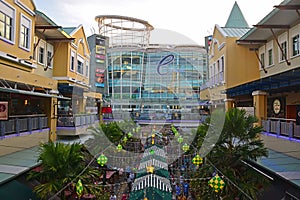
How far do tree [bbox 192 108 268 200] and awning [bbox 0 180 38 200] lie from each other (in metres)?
5.36

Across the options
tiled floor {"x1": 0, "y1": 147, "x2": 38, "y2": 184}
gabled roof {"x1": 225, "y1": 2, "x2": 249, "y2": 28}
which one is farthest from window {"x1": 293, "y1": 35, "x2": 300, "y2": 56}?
tiled floor {"x1": 0, "y1": 147, "x2": 38, "y2": 184}

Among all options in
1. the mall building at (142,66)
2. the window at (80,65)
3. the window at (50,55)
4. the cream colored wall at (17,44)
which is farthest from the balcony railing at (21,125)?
the mall building at (142,66)

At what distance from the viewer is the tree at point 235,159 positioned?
8289 mm

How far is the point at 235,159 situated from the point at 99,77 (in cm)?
4520

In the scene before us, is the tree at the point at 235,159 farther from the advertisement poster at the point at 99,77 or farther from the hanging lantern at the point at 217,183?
the advertisement poster at the point at 99,77

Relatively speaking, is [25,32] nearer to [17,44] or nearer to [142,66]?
[17,44]

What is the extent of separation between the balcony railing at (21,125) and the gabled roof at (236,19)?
760 inches

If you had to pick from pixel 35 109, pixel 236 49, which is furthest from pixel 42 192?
pixel 236 49

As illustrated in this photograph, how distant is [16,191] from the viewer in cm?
762

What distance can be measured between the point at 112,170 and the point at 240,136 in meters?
6.06

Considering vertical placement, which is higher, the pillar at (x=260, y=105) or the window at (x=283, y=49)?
the window at (x=283, y=49)

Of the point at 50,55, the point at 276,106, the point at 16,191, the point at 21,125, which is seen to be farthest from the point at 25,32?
the point at 276,106

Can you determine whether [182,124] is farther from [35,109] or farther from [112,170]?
[112,170]

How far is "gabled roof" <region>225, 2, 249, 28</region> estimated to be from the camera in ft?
85.5
